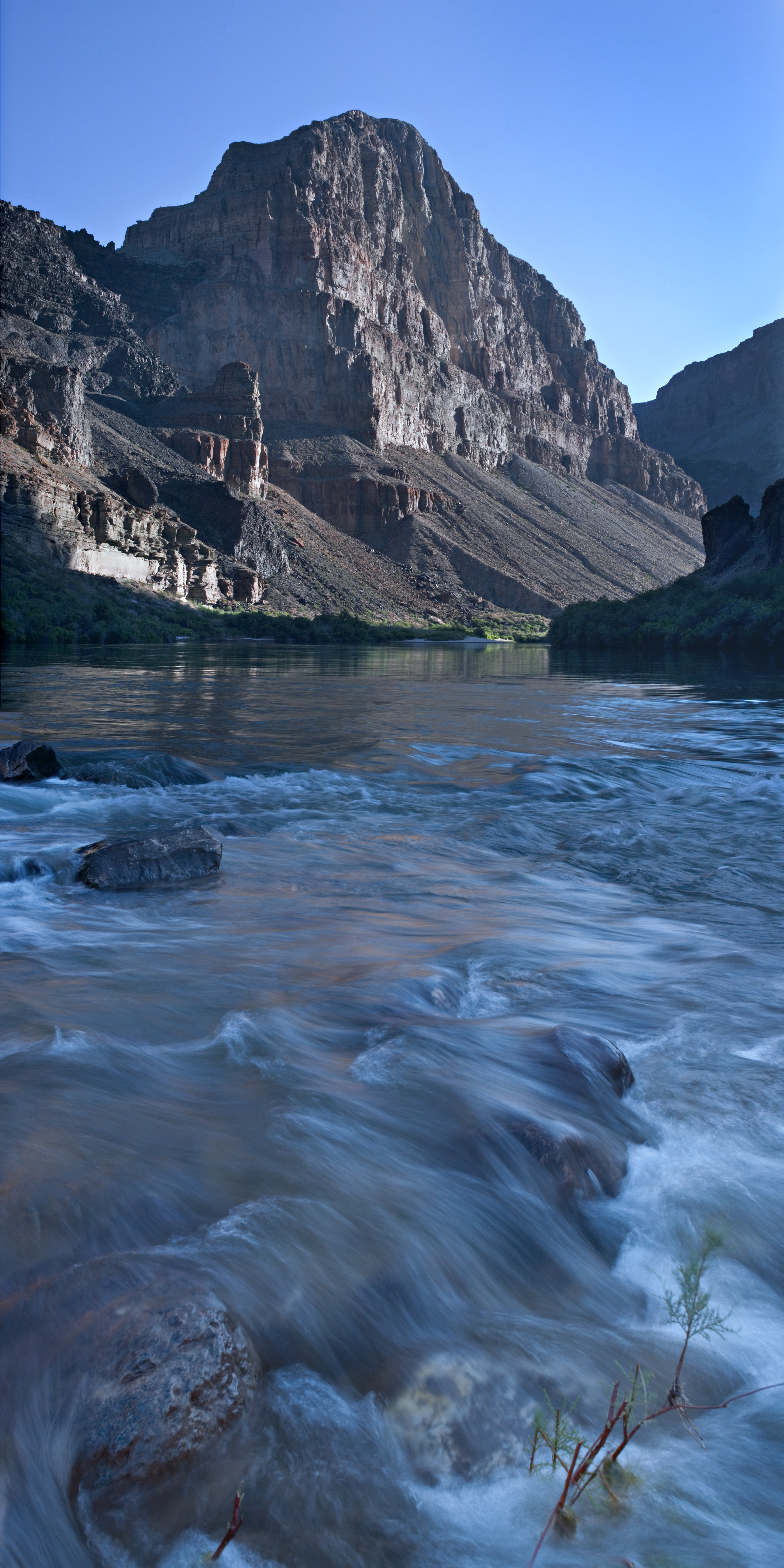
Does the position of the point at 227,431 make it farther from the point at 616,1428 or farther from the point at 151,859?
the point at 616,1428

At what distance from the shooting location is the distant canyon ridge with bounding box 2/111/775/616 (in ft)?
259

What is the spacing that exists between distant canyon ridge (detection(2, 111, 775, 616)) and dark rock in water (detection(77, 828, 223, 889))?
5611 centimetres

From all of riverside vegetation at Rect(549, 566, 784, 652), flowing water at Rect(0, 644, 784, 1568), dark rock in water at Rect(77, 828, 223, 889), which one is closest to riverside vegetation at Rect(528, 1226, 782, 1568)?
flowing water at Rect(0, 644, 784, 1568)

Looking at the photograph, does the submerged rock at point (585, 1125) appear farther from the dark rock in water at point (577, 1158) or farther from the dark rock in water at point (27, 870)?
the dark rock in water at point (27, 870)

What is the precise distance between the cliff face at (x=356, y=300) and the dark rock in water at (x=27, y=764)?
403 ft

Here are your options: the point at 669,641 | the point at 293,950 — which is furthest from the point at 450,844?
the point at 669,641

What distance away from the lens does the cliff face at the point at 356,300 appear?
12962cm

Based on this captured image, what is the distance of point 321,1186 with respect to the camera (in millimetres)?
3166

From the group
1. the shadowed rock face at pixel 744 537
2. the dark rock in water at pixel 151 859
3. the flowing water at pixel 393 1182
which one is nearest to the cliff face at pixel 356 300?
the shadowed rock face at pixel 744 537

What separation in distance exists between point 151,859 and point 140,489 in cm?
7961

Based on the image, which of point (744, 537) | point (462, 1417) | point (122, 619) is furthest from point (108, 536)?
point (462, 1417)

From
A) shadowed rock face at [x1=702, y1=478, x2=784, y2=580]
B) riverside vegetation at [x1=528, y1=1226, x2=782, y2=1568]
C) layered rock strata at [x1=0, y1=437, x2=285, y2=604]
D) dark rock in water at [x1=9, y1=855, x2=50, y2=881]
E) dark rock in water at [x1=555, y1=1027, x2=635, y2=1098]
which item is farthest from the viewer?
layered rock strata at [x1=0, y1=437, x2=285, y2=604]

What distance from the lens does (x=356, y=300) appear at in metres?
142

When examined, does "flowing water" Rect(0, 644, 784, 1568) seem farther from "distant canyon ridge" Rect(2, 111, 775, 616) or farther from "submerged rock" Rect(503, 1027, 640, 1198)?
"distant canyon ridge" Rect(2, 111, 775, 616)
